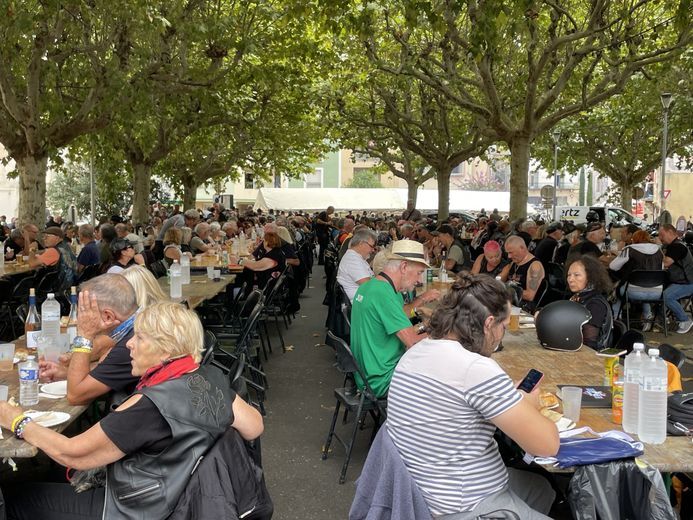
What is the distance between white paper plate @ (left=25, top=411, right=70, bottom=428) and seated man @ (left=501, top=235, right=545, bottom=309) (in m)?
5.17

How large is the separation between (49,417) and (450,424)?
187cm

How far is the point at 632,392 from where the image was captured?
3223 mm

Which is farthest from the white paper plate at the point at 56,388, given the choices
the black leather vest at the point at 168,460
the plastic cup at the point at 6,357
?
the black leather vest at the point at 168,460

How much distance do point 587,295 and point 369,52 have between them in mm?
10501

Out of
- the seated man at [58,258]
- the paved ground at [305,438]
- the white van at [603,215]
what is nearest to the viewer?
the paved ground at [305,438]

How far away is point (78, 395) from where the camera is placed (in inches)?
139

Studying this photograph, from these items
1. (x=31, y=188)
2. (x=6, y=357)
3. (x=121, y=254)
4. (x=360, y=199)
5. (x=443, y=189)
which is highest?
(x=443, y=189)

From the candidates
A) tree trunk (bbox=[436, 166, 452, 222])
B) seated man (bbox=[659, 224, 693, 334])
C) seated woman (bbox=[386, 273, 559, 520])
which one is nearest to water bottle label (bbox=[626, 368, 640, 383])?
seated woman (bbox=[386, 273, 559, 520])

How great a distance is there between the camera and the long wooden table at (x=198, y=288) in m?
7.68

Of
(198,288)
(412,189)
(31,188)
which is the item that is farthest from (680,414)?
(412,189)

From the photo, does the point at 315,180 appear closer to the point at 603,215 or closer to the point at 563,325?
the point at 603,215

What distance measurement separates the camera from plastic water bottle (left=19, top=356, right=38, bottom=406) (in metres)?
3.56

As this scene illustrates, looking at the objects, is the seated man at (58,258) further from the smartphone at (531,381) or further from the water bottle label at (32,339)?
the smartphone at (531,381)

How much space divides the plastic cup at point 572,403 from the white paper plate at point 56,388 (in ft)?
8.11
